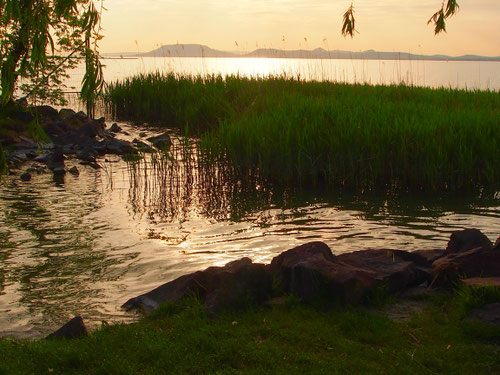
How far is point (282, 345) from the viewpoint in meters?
4.53

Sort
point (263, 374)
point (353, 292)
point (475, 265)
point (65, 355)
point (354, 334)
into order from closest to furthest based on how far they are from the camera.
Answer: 1. point (263, 374)
2. point (65, 355)
3. point (354, 334)
4. point (353, 292)
5. point (475, 265)

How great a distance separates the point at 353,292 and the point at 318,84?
15.7m

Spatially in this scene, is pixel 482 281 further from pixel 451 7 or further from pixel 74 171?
pixel 74 171

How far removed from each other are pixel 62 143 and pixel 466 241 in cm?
1503

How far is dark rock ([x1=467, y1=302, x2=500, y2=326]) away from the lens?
4.62 metres

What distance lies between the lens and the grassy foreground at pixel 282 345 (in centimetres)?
419

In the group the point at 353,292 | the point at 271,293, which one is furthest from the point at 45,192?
the point at 353,292

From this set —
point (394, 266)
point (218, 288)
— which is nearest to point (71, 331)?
point (218, 288)

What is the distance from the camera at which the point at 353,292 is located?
5152mm

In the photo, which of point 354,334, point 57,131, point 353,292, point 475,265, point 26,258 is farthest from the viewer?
point 57,131

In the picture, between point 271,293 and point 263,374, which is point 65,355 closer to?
point 263,374

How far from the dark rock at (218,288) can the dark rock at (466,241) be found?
2.38m

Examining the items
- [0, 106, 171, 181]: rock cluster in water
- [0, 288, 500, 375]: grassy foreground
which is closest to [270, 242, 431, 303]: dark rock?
[0, 288, 500, 375]: grassy foreground

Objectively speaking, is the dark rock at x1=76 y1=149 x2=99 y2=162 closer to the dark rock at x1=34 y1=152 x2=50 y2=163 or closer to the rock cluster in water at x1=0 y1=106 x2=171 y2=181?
the rock cluster in water at x1=0 y1=106 x2=171 y2=181
